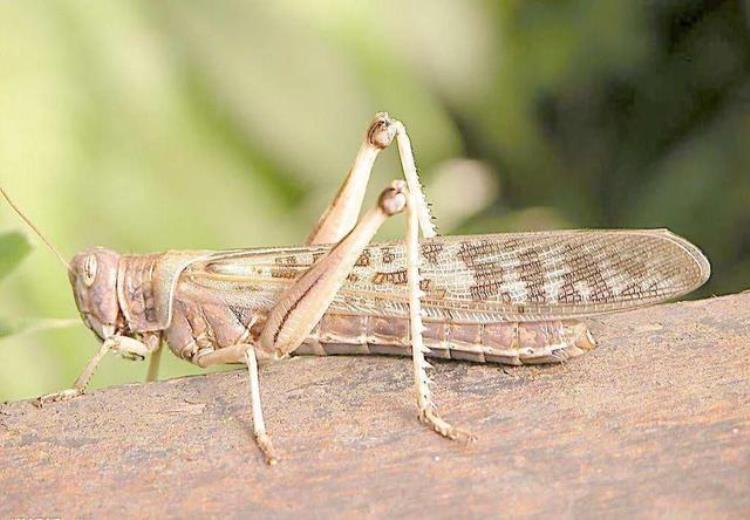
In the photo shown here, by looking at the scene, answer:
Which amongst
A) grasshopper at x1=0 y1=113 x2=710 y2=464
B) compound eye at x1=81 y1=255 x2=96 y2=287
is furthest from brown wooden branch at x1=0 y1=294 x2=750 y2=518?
compound eye at x1=81 y1=255 x2=96 y2=287

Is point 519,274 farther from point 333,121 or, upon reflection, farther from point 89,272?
point 333,121

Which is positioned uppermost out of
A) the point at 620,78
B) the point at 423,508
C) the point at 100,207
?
the point at 620,78

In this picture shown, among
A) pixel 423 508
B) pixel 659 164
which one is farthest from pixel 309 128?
pixel 423 508

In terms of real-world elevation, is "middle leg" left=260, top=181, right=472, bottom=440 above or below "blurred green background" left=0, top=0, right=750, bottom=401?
below

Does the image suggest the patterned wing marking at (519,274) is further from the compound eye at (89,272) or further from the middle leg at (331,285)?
the compound eye at (89,272)

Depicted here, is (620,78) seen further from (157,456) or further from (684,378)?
(157,456)

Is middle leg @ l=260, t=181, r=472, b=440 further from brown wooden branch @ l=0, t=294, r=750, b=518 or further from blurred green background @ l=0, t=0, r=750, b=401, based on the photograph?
blurred green background @ l=0, t=0, r=750, b=401
